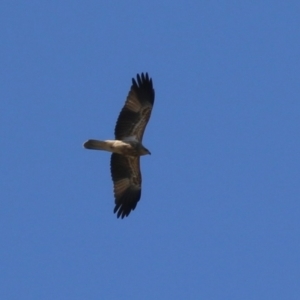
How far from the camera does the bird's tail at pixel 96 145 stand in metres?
24.2

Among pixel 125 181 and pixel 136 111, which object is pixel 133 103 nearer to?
pixel 136 111

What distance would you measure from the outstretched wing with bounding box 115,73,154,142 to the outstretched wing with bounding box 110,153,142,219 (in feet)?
2.42

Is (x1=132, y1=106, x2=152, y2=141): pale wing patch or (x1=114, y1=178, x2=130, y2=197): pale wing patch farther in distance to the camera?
(x1=114, y1=178, x2=130, y2=197): pale wing patch

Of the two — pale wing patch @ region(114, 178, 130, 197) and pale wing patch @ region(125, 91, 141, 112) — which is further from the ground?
pale wing patch @ region(125, 91, 141, 112)

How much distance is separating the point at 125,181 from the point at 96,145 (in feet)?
5.94

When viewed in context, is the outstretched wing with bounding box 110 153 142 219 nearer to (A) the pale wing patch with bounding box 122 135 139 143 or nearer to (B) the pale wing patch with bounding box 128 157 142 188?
(B) the pale wing patch with bounding box 128 157 142 188

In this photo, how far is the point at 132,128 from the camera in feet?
81.3

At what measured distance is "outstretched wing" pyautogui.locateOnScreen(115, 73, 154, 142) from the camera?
24641 millimetres

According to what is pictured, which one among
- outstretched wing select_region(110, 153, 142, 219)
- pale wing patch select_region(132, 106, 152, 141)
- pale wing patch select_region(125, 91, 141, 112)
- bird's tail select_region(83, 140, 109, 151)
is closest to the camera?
bird's tail select_region(83, 140, 109, 151)

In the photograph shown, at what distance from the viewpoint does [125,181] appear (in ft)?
84.3

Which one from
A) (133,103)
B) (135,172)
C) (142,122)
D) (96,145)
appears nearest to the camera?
(96,145)

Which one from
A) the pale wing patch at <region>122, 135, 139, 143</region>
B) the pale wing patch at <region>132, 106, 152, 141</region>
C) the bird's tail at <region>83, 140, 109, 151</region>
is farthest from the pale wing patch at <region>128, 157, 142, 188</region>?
the bird's tail at <region>83, 140, 109, 151</region>

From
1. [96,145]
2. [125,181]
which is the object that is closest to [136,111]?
[96,145]

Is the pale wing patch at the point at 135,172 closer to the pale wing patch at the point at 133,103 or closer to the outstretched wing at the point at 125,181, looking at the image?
the outstretched wing at the point at 125,181
